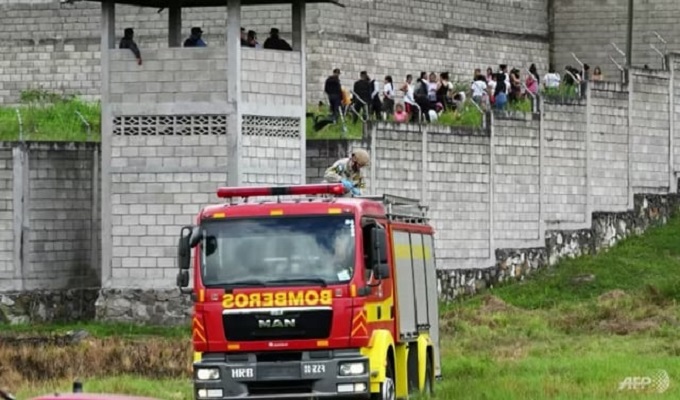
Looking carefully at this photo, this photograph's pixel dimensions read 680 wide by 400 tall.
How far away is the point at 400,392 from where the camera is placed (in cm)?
2469

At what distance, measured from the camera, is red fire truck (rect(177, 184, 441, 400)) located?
2319cm

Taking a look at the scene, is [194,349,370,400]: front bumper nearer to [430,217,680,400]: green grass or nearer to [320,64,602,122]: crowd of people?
[430,217,680,400]: green grass

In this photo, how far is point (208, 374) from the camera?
2338 centimetres

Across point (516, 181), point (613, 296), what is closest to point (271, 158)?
point (613, 296)

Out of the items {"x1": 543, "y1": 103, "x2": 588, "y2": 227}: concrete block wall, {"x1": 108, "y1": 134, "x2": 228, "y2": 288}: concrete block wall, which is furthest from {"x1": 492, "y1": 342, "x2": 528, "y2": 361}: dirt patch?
{"x1": 543, "y1": 103, "x2": 588, "y2": 227}: concrete block wall

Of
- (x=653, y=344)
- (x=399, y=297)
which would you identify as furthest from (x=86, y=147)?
(x=399, y=297)

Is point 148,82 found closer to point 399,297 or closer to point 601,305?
point 601,305

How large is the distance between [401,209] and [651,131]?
72.8ft

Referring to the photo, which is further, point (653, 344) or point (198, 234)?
point (653, 344)

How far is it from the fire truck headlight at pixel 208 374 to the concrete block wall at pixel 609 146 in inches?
907

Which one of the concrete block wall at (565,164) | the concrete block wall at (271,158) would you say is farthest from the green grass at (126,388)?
the concrete block wall at (565,164)

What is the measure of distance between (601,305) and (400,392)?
599 inches

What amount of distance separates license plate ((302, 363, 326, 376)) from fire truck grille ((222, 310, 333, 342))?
0.96 feet

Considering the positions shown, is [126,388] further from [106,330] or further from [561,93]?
[561,93]
